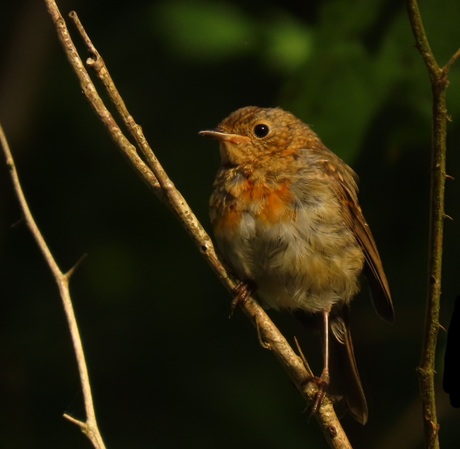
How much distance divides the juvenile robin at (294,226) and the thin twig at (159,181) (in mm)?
696

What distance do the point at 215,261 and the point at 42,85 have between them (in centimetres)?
346

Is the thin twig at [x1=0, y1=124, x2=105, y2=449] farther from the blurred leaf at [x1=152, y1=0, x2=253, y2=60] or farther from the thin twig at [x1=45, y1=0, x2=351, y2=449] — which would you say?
the blurred leaf at [x1=152, y1=0, x2=253, y2=60]

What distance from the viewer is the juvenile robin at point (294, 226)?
4.63 meters

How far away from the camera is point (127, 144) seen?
384cm

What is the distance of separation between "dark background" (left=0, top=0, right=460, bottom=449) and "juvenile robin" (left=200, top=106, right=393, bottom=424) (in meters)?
0.77

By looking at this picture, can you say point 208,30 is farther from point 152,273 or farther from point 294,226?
point 152,273

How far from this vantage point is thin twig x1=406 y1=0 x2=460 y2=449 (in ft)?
10.2

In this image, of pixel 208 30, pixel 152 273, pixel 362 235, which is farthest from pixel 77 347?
pixel 152 273

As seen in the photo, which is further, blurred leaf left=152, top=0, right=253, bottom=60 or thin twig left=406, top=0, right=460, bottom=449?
blurred leaf left=152, top=0, right=253, bottom=60

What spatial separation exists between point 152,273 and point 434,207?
12.4 ft

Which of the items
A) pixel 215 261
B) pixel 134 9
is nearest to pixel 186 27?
pixel 134 9

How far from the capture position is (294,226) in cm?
462

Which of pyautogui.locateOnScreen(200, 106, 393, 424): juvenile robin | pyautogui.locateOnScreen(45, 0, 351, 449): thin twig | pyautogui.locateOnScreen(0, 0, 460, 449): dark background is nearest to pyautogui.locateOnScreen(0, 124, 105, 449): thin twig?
pyautogui.locateOnScreen(45, 0, 351, 449): thin twig

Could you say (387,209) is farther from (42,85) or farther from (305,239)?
(42,85)
